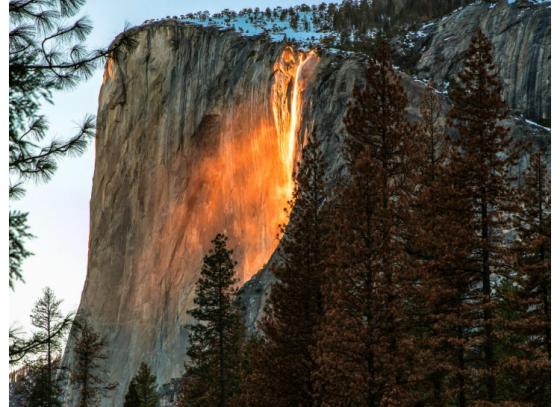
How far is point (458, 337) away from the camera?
Result: 20141 millimetres

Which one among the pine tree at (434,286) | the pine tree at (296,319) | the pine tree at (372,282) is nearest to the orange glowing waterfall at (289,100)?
the pine tree at (296,319)

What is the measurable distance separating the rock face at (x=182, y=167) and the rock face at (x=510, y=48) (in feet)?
21.2

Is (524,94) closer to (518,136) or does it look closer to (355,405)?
(518,136)

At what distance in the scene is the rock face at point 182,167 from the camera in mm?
62781

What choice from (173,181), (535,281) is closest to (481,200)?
(535,281)

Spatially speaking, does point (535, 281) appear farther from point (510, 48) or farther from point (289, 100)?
point (289, 100)

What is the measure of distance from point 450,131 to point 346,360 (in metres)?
30.1

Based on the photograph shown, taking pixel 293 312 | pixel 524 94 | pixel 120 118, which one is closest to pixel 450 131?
pixel 524 94

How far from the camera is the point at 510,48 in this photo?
53688 millimetres

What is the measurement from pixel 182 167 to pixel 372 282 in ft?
194

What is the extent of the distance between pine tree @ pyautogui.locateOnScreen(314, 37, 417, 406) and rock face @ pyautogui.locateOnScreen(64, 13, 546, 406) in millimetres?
30043

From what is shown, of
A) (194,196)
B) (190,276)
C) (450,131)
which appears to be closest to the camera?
(450,131)

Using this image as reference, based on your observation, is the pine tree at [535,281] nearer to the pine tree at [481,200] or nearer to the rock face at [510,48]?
the pine tree at [481,200]

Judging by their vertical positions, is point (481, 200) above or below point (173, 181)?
below
